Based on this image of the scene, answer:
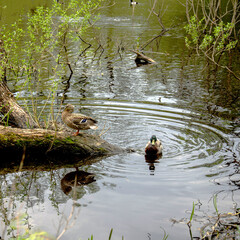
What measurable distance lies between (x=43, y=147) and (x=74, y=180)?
4.40ft

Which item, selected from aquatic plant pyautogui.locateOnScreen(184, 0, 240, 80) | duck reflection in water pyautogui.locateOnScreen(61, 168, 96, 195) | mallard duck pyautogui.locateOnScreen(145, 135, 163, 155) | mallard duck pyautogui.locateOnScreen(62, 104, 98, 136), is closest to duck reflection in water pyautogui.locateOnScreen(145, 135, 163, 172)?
mallard duck pyautogui.locateOnScreen(145, 135, 163, 155)

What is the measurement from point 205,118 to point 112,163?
3683 mm

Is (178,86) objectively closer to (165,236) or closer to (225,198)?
(225,198)

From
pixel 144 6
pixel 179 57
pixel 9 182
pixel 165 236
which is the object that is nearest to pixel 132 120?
pixel 9 182

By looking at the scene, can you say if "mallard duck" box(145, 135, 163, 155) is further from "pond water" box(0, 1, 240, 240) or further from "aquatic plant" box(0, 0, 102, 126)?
"aquatic plant" box(0, 0, 102, 126)

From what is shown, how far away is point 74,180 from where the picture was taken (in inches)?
293

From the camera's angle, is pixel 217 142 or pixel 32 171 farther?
pixel 217 142

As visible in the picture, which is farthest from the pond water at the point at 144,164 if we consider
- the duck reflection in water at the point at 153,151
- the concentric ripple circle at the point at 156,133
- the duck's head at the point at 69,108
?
the duck's head at the point at 69,108

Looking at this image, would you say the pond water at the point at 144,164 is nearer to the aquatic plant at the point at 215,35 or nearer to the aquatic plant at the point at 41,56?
the aquatic plant at the point at 41,56

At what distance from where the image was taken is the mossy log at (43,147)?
327 inches

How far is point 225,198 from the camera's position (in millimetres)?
6676

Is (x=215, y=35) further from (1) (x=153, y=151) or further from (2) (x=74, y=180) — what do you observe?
(2) (x=74, y=180)

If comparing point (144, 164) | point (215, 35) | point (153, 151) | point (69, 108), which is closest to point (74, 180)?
point (144, 164)

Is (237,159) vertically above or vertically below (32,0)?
below
